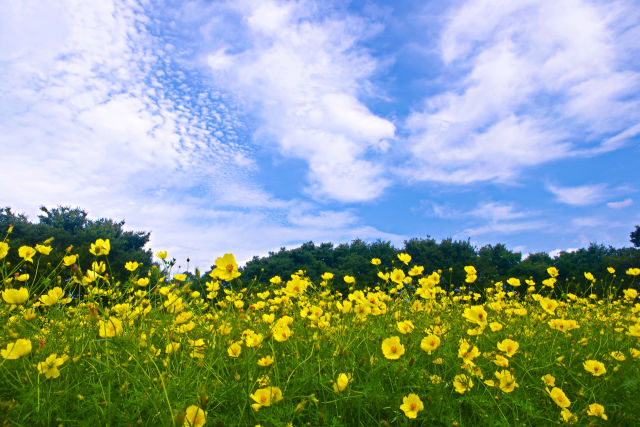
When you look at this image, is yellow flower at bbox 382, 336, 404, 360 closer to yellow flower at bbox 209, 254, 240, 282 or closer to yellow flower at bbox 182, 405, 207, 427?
yellow flower at bbox 209, 254, 240, 282

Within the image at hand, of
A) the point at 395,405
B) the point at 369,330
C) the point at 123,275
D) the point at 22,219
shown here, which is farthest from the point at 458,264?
the point at 22,219

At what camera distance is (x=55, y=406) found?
1.96 metres

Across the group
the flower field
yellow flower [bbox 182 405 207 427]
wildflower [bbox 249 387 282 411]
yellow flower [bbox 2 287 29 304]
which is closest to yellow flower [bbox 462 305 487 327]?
the flower field

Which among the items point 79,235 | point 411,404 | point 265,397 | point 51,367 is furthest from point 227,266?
point 79,235

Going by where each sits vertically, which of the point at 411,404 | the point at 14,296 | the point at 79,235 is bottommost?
the point at 411,404

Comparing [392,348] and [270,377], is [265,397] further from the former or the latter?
[392,348]

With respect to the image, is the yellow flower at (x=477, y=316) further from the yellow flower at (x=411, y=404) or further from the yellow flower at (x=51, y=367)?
the yellow flower at (x=51, y=367)

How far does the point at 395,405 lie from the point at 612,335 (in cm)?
347

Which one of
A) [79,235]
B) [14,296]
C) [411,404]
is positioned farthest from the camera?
[79,235]

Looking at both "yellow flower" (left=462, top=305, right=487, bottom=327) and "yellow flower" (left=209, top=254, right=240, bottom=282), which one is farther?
"yellow flower" (left=462, top=305, right=487, bottom=327)

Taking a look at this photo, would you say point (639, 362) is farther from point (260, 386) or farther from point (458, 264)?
point (458, 264)

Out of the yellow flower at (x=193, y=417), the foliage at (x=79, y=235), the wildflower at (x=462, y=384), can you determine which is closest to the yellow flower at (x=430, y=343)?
the wildflower at (x=462, y=384)

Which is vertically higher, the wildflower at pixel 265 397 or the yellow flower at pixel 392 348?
the yellow flower at pixel 392 348

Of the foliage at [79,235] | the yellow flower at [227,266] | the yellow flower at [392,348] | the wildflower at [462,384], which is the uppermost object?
the foliage at [79,235]
